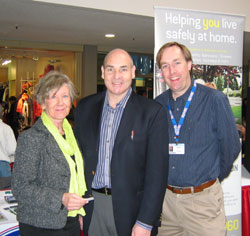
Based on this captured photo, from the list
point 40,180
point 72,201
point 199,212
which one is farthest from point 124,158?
point 199,212

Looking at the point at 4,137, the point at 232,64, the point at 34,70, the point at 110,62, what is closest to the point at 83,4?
the point at 4,137

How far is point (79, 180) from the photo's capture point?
1.77 m

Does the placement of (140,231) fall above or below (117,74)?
below

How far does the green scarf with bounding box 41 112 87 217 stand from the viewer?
1702 millimetres

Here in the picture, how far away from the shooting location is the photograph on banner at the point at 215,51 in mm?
2781

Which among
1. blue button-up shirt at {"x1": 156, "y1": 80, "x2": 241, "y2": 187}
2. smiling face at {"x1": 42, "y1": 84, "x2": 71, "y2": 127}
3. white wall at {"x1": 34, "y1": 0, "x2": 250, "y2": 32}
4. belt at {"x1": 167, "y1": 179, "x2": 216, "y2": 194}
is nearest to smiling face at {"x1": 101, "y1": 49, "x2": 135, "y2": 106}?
smiling face at {"x1": 42, "y1": 84, "x2": 71, "y2": 127}

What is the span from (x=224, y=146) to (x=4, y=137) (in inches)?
111

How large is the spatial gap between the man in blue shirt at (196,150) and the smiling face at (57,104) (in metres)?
0.71

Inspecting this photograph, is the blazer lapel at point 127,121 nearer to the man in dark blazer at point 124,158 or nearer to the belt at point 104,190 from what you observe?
the man in dark blazer at point 124,158

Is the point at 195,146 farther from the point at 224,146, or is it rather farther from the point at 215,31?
the point at 215,31

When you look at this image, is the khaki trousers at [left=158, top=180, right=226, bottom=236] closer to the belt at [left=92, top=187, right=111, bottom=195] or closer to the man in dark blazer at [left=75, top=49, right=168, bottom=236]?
the man in dark blazer at [left=75, top=49, right=168, bottom=236]

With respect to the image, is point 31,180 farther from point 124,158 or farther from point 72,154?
point 124,158

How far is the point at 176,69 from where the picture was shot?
2.07 meters

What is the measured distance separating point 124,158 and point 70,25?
5.41 metres
